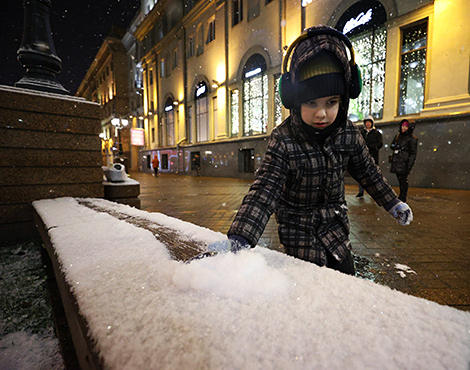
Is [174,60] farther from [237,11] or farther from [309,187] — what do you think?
[309,187]

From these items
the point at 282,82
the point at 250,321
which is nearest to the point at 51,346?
the point at 250,321

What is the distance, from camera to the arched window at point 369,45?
363 inches

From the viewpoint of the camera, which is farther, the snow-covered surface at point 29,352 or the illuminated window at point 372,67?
the illuminated window at point 372,67

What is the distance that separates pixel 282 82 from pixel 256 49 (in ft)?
47.2

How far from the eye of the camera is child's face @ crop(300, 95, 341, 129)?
1.28 m

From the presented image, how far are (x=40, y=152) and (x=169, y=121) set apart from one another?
2177cm

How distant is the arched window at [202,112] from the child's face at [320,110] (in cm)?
1816

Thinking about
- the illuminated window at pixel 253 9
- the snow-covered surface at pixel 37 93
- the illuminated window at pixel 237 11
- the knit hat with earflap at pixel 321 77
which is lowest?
the knit hat with earflap at pixel 321 77

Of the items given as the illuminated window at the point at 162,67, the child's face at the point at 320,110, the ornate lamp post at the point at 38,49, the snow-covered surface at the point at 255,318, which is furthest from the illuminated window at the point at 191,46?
the snow-covered surface at the point at 255,318

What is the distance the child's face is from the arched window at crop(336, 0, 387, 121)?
32.2 feet

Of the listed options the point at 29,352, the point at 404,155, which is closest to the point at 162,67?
the point at 404,155

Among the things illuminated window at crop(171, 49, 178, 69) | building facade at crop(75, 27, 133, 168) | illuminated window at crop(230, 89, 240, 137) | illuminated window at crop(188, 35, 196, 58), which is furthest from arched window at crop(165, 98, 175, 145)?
building facade at crop(75, 27, 133, 168)

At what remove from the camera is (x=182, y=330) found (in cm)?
65

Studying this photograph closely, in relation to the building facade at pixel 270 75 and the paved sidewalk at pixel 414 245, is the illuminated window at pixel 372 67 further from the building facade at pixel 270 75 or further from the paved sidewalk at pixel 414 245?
the paved sidewalk at pixel 414 245
